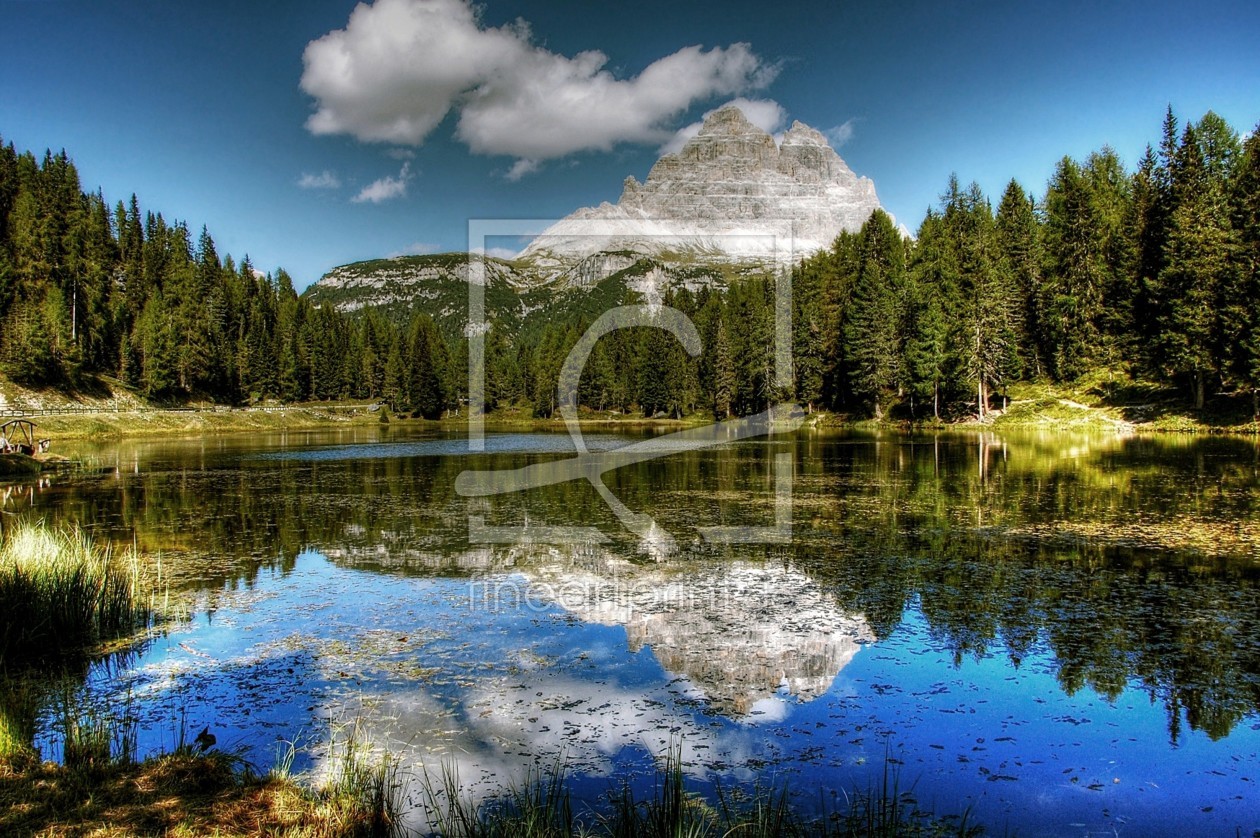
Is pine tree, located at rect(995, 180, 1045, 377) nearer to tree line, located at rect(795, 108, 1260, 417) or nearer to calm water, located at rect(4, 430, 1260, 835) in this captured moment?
tree line, located at rect(795, 108, 1260, 417)

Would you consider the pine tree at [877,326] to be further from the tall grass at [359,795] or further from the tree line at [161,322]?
the tree line at [161,322]

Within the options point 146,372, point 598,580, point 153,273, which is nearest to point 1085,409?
point 598,580

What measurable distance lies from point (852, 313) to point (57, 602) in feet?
246

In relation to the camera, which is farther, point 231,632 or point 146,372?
point 146,372

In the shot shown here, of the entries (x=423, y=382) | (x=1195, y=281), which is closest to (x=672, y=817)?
(x=1195, y=281)

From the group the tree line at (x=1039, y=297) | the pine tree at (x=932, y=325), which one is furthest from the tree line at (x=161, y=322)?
the pine tree at (x=932, y=325)

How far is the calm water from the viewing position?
7.50 m

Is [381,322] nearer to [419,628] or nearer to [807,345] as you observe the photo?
[807,345]

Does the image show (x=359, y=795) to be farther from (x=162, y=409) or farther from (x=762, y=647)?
(x=162, y=409)

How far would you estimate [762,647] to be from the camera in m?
11.2

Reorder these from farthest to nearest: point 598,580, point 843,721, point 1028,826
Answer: point 598,580 → point 843,721 → point 1028,826

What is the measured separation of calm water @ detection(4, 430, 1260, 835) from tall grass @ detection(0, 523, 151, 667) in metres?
1.04

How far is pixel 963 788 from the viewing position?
23.0 feet

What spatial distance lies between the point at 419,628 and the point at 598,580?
14.2 feet
